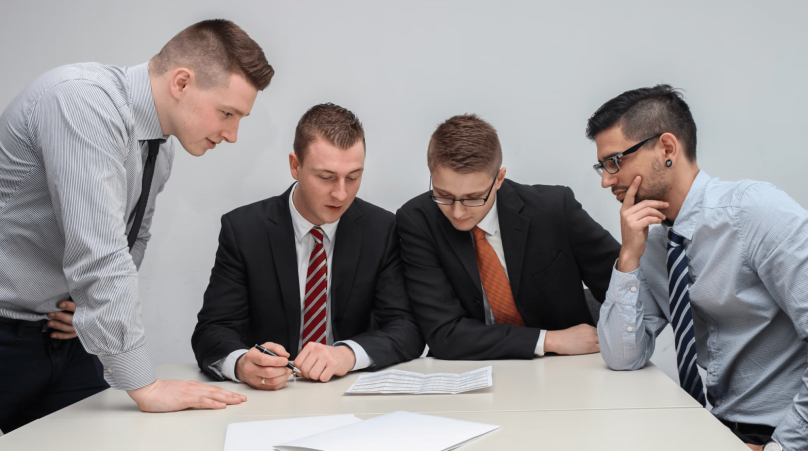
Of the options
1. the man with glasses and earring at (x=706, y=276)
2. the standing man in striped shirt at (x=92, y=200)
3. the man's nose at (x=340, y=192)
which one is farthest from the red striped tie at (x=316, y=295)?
the man with glasses and earring at (x=706, y=276)

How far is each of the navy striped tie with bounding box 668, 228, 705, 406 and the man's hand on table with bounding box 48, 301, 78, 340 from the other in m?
1.65

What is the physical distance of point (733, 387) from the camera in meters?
1.71

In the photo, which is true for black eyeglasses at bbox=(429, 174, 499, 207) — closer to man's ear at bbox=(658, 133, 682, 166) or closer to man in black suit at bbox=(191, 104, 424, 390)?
man in black suit at bbox=(191, 104, 424, 390)

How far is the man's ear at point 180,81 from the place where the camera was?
5.34ft

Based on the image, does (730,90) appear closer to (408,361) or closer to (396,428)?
(408,361)

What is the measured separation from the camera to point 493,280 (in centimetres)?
226

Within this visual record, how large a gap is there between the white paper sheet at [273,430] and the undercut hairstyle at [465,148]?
101 cm

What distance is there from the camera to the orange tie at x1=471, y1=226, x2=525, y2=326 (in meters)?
2.26

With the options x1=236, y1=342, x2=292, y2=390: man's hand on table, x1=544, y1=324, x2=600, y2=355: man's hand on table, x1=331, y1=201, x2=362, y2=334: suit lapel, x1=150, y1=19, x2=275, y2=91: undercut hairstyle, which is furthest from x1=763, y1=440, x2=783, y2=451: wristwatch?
x1=150, y1=19, x2=275, y2=91: undercut hairstyle

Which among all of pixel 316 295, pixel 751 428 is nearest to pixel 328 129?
pixel 316 295

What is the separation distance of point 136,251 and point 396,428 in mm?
1266

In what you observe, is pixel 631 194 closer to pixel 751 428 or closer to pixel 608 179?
pixel 608 179

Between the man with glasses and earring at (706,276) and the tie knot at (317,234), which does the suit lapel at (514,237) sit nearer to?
the man with glasses and earring at (706,276)

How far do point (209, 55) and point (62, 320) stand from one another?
2.74ft
